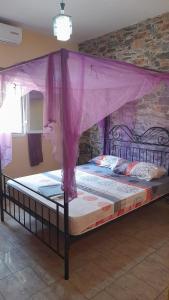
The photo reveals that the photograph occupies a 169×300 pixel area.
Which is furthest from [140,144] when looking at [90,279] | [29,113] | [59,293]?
[59,293]

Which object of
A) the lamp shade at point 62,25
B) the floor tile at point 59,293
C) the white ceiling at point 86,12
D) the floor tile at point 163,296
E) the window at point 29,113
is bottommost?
the floor tile at point 163,296

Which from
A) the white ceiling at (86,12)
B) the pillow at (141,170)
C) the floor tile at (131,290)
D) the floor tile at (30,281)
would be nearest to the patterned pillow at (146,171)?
the pillow at (141,170)

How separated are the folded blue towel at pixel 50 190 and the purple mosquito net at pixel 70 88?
573 millimetres

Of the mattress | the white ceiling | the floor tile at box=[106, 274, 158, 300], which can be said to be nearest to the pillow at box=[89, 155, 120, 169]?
the mattress

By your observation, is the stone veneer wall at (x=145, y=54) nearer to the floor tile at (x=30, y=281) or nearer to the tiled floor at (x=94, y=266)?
the tiled floor at (x=94, y=266)

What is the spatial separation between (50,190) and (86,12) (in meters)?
2.55

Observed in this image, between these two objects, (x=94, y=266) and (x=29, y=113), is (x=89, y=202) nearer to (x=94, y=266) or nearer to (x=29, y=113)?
(x=94, y=266)

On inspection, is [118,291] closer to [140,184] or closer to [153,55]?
[140,184]

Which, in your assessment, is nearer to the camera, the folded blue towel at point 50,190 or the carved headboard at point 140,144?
the folded blue towel at point 50,190

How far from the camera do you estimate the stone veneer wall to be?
3498mm

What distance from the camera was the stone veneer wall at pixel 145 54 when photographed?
350 cm

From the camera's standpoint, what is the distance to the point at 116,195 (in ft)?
8.61

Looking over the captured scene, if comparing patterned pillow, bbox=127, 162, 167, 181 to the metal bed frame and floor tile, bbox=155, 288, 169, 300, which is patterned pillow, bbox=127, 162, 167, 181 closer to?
the metal bed frame

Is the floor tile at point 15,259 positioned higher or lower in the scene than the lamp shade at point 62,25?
lower
